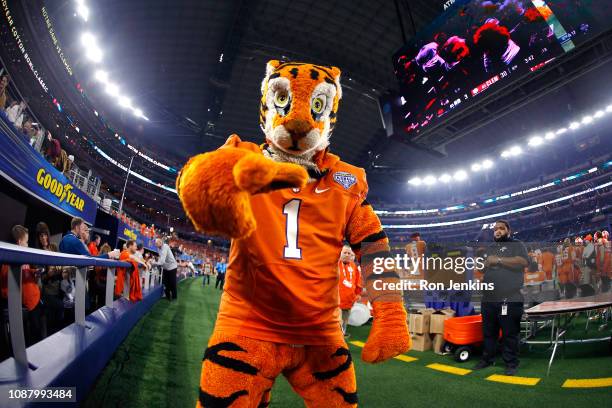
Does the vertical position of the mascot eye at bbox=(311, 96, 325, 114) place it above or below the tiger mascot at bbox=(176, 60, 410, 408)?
above

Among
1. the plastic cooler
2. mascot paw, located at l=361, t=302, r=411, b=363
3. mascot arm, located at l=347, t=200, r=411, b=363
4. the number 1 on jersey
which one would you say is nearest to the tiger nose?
the number 1 on jersey

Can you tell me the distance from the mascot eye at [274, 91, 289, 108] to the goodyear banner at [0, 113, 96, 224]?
6.46 metres

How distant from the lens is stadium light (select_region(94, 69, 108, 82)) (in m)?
19.8

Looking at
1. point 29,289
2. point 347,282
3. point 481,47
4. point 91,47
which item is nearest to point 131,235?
point 91,47

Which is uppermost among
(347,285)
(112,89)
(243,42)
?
(112,89)

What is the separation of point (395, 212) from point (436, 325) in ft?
123

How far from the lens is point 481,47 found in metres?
5.58

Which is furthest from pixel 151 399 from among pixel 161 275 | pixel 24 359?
pixel 161 275

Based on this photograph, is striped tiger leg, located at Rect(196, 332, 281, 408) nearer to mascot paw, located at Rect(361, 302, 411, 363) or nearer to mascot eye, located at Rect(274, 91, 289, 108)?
mascot paw, located at Rect(361, 302, 411, 363)

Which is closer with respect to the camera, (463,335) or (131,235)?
(463,335)

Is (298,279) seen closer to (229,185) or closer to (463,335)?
(229,185)

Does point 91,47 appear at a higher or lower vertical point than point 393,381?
higher

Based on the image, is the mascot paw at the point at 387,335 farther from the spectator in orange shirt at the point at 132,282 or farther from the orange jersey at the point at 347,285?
the spectator in orange shirt at the point at 132,282

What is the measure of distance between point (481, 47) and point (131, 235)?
1641cm
